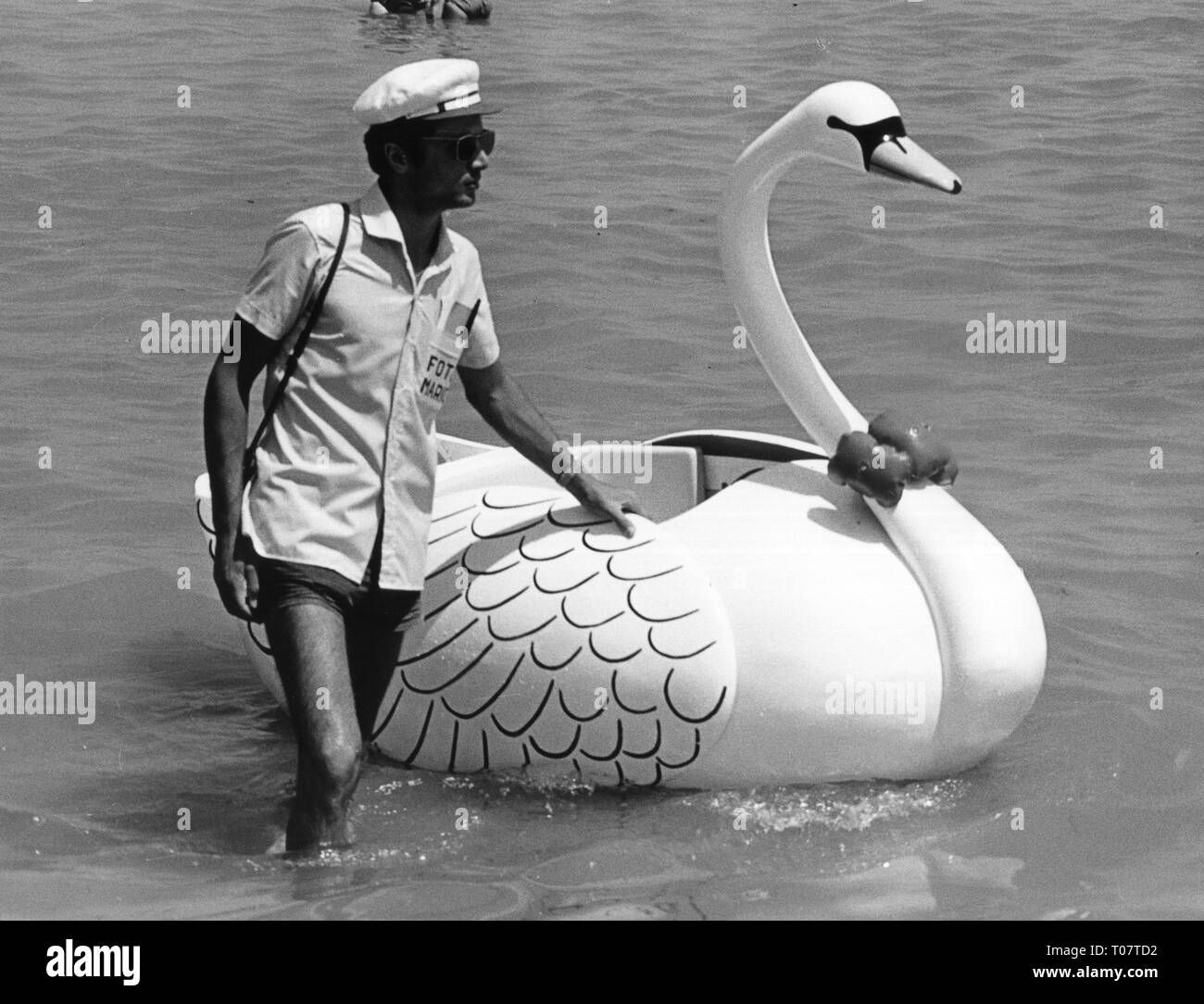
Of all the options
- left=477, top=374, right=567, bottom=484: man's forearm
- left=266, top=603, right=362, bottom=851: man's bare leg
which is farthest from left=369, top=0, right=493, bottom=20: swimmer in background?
left=266, top=603, right=362, bottom=851: man's bare leg

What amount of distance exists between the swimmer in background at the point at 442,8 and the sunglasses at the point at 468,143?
1316 centimetres

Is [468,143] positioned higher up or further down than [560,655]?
higher up

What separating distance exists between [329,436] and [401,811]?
4.04 feet

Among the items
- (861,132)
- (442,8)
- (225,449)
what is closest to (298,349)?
(225,449)

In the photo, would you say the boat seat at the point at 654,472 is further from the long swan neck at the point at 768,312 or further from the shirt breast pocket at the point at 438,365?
the shirt breast pocket at the point at 438,365

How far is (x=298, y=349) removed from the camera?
191 inches

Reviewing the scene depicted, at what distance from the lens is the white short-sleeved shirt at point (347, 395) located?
482cm

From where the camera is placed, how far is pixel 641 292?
35.9 ft

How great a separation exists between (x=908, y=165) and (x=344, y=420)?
1.60 metres

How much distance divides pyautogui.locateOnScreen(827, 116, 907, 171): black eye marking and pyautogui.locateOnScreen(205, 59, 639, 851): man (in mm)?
1110

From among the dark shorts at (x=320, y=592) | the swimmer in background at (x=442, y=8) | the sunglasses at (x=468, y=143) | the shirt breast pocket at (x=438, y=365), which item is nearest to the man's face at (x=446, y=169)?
the sunglasses at (x=468, y=143)

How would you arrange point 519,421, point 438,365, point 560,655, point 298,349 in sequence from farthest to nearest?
point 560,655 → point 519,421 → point 438,365 → point 298,349

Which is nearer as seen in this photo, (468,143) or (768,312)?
(468,143)

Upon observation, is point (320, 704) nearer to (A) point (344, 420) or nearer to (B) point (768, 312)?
(A) point (344, 420)
